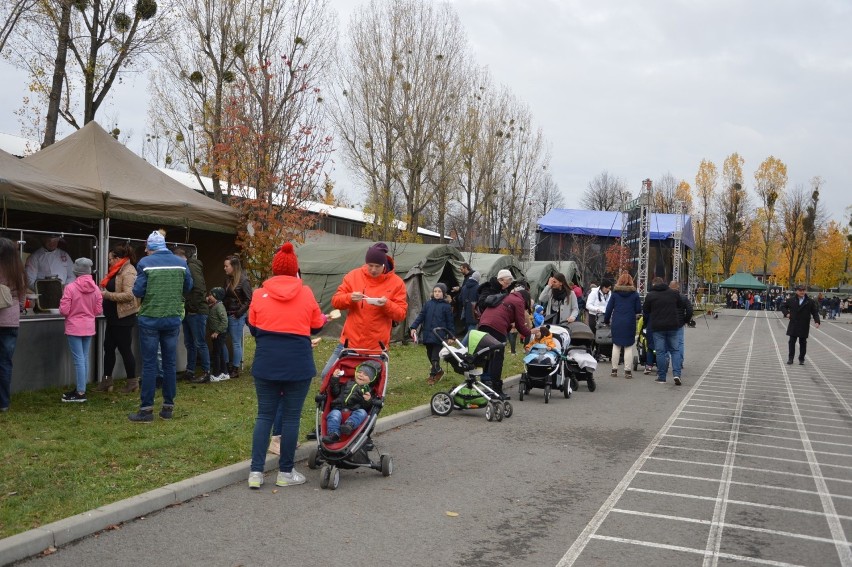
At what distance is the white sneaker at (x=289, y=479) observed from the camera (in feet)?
21.2

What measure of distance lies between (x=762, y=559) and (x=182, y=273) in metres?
6.57

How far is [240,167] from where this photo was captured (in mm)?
18234

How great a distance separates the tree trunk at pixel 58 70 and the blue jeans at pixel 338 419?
55.1 ft

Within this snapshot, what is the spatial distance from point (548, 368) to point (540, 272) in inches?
694

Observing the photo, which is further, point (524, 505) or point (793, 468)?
point (793, 468)

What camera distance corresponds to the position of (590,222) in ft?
175

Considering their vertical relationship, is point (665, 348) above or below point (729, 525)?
above

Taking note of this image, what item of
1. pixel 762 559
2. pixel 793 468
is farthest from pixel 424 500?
pixel 793 468

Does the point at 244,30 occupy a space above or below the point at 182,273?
above

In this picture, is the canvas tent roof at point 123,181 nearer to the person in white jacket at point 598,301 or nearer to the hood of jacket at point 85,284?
the hood of jacket at point 85,284

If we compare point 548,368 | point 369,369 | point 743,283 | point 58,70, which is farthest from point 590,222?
point 369,369

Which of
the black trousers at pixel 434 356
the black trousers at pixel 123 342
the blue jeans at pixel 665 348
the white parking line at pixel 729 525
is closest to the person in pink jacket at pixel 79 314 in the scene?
the black trousers at pixel 123 342

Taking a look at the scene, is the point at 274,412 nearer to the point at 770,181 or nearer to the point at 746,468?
the point at 746,468

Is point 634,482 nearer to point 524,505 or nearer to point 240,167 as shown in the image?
point 524,505
